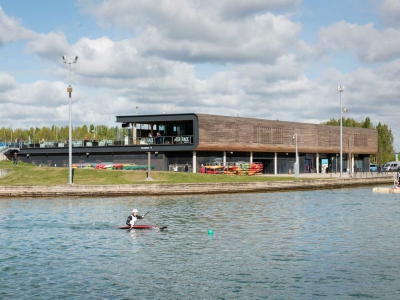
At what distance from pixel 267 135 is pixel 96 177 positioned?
43.7 m

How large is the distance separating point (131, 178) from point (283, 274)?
55.5 m

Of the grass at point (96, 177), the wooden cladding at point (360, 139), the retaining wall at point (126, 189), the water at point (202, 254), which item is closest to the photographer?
the water at point (202, 254)

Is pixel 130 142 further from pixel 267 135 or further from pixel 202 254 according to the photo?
pixel 202 254

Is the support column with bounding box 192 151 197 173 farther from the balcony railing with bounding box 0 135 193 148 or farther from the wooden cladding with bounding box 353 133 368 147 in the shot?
the wooden cladding with bounding box 353 133 368 147

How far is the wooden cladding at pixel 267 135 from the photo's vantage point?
112 metres

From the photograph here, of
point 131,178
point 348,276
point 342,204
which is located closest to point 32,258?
point 348,276

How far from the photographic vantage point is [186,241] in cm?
3644

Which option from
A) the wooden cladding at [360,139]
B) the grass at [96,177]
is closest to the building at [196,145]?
the grass at [96,177]

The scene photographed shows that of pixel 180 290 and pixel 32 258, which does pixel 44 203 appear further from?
pixel 180 290

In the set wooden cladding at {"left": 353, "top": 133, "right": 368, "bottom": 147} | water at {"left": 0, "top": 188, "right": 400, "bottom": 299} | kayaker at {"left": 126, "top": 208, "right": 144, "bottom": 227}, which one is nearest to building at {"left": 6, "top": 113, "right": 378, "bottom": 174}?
wooden cladding at {"left": 353, "top": 133, "right": 368, "bottom": 147}

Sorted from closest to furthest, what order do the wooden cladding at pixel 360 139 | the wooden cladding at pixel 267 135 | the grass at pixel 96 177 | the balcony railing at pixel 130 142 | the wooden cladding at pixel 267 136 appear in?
the grass at pixel 96 177, the balcony railing at pixel 130 142, the wooden cladding at pixel 267 136, the wooden cladding at pixel 267 135, the wooden cladding at pixel 360 139

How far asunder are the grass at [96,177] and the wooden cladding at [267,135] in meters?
25.3

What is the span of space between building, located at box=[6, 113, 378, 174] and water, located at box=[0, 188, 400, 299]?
149 feet

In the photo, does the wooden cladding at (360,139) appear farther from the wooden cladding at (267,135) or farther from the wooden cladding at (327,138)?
the wooden cladding at (267,135)
